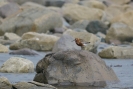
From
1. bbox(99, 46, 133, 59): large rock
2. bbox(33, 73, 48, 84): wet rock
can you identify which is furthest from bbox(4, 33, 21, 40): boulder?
bbox(33, 73, 48, 84): wet rock

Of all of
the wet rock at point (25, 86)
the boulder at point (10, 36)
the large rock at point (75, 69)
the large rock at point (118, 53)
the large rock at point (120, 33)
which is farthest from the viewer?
the large rock at point (120, 33)

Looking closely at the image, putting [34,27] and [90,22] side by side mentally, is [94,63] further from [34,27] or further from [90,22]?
[90,22]

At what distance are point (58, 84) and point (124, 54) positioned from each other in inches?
255

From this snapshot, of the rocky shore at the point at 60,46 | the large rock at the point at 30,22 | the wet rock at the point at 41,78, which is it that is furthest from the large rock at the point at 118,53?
the large rock at the point at 30,22

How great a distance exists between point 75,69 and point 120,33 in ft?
46.6

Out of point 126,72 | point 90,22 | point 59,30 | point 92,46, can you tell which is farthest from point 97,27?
point 126,72

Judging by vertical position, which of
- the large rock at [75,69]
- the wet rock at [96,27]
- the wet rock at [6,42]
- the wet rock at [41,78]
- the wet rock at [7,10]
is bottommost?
the wet rock at [96,27]

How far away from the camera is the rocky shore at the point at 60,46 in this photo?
1099cm

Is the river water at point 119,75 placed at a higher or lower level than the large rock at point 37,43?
higher

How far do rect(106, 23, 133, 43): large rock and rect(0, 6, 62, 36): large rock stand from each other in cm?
279

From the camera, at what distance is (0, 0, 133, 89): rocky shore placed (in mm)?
10992

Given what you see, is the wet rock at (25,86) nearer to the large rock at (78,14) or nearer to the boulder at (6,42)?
the boulder at (6,42)

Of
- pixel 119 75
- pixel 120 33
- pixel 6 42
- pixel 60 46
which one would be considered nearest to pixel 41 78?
pixel 119 75

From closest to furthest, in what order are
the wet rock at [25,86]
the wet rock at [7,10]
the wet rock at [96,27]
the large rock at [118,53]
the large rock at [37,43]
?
the wet rock at [25,86]
the large rock at [118,53]
the large rock at [37,43]
the wet rock at [96,27]
the wet rock at [7,10]
